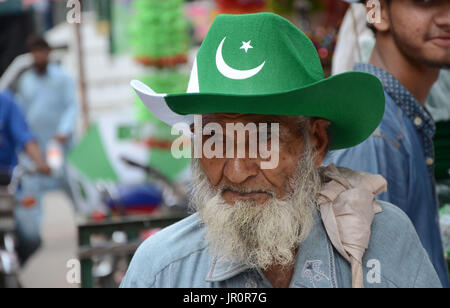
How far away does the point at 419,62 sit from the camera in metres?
3.09

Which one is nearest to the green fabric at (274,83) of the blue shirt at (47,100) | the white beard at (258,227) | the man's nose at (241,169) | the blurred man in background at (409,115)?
the man's nose at (241,169)

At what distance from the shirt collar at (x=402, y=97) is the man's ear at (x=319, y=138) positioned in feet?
2.18

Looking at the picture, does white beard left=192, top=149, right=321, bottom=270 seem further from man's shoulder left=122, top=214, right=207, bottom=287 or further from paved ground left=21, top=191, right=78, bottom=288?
paved ground left=21, top=191, right=78, bottom=288

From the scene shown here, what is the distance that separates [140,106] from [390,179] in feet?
17.9

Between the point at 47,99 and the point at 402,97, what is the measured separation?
690cm

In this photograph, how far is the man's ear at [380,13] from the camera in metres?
3.11

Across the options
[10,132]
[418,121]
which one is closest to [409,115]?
[418,121]

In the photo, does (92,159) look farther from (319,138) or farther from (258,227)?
(258,227)

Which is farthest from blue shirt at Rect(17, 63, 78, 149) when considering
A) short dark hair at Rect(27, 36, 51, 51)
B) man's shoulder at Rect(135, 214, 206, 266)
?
man's shoulder at Rect(135, 214, 206, 266)

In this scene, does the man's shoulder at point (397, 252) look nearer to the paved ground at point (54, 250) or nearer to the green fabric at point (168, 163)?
the paved ground at point (54, 250)

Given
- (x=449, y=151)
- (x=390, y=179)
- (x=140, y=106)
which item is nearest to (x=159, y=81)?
(x=140, y=106)

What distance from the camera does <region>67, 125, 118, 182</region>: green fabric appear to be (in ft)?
22.7

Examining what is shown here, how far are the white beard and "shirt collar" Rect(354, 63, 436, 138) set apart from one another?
33.7 inches
